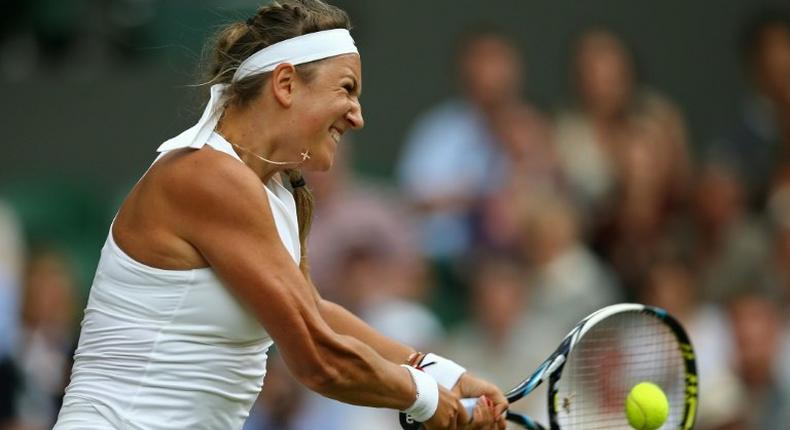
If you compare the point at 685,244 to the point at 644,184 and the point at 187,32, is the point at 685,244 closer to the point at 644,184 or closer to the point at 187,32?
the point at 644,184

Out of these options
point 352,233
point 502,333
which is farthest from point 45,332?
point 502,333

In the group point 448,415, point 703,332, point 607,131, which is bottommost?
point 703,332

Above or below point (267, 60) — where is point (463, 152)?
Result: below

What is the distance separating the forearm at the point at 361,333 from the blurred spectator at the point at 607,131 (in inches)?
164

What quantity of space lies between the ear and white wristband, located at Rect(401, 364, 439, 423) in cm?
77

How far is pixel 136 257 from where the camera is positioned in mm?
3896

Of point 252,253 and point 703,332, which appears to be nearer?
point 252,253

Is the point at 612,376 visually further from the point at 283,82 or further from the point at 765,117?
the point at 765,117

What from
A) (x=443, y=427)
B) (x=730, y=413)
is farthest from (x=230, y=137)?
(x=730, y=413)

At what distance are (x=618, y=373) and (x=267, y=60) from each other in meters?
2.32

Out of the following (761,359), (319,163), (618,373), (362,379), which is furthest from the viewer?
(761,359)

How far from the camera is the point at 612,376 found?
5574 millimetres

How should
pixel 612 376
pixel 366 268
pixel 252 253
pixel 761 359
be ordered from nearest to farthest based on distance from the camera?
1. pixel 252 253
2. pixel 612 376
3. pixel 761 359
4. pixel 366 268

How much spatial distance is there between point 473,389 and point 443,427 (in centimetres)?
22
